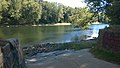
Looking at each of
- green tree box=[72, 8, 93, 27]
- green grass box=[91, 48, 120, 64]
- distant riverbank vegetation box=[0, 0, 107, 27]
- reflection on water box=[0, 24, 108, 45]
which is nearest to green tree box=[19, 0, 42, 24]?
distant riverbank vegetation box=[0, 0, 107, 27]

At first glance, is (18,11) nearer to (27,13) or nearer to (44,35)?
(27,13)

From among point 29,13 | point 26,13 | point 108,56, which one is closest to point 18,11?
point 26,13

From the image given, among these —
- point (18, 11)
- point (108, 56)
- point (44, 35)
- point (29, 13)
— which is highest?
point (18, 11)

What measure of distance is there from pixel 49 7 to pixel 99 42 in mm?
107662

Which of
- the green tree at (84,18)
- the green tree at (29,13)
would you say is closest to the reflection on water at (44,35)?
the green tree at (84,18)

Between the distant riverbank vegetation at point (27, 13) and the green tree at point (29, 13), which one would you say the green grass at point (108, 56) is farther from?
the green tree at point (29, 13)

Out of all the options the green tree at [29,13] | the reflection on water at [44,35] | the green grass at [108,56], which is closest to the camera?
the green grass at [108,56]

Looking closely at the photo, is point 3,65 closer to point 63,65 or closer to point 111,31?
point 63,65

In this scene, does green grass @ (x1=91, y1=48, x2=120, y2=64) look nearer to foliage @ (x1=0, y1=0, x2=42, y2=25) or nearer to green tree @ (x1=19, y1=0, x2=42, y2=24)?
foliage @ (x1=0, y1=0, x2=42, y2=25)

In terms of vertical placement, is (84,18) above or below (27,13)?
above

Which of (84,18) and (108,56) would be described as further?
(84,18)

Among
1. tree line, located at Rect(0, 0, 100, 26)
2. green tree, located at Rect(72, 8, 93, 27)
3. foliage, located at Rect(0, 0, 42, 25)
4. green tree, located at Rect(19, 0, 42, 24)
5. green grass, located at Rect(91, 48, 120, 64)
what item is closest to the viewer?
green grass, located at Rect(91, 48, 120, 64)

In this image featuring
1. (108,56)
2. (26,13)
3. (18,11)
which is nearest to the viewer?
(108,56)

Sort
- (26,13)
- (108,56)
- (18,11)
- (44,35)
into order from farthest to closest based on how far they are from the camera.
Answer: (26,13) → (18,11) → (44,35) → (108,56)
